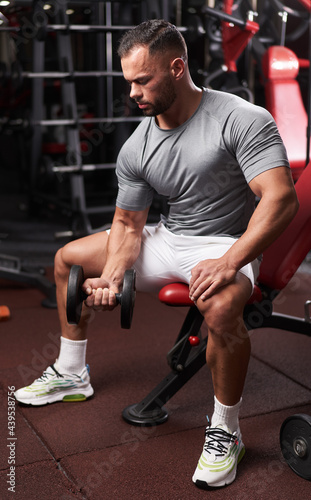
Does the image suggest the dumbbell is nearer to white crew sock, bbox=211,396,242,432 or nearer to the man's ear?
white crew sock, bbox=211,396,242,432

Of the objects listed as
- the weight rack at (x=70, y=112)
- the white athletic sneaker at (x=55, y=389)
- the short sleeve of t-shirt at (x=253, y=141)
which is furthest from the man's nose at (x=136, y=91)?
the weight rack at (x=70, y=112)

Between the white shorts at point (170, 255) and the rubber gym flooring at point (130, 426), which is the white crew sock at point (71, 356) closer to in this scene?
the rubber gym flooring at point (130, 426)

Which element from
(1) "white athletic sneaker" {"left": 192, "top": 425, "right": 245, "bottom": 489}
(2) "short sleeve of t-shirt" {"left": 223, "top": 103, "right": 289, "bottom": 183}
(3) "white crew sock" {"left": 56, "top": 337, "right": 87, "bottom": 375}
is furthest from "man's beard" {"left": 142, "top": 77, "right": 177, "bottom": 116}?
(1) "white athletic sneaker" {"left": 192, "top": 425, "right": 245, "bottom": 489}

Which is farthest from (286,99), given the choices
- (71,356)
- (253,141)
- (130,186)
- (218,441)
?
(218,441)

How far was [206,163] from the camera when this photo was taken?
169 centimetres

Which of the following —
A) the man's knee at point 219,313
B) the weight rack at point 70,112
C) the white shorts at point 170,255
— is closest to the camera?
the man's knee at point 219,313

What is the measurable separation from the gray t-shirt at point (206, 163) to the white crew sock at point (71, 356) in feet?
1.57

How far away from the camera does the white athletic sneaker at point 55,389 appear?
1.96m

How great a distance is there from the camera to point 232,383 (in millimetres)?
1559

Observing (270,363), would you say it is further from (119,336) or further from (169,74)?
(169,74)

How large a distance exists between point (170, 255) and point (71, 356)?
486mm

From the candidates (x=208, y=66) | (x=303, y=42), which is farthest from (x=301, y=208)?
(x=303, y=42)

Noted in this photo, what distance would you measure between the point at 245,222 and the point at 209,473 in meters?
0.73

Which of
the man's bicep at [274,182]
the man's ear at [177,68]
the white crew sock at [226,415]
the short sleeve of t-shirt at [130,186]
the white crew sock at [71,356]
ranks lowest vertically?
the white crew sock at [71,356]
